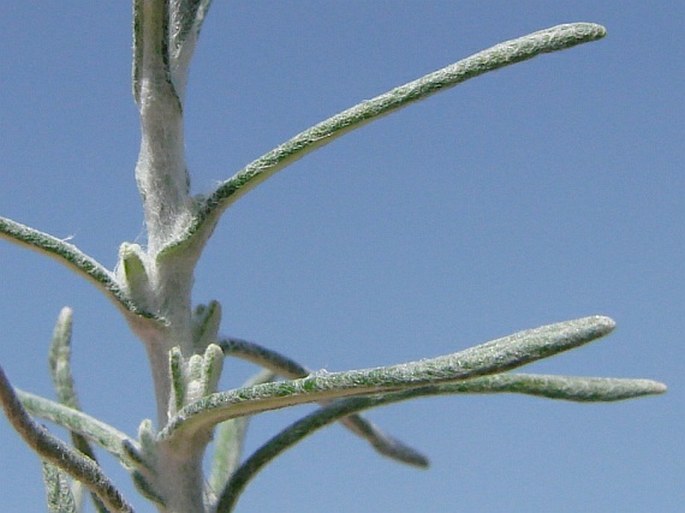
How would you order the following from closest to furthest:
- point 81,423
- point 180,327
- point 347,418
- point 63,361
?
point 180,327 → point 81,423 → point 63,361 → point 347,418

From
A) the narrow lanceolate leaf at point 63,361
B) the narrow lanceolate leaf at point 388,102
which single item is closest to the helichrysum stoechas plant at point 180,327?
the narrow lanceolate leaf at point 388,102

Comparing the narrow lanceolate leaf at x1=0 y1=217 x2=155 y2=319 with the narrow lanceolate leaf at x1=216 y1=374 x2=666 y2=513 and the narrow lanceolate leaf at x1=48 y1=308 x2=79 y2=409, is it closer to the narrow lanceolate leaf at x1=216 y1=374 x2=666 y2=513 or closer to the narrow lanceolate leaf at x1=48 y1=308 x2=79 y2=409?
the narrow lanceolate leaf at x1=216 y1=374 x2=666 y2=513

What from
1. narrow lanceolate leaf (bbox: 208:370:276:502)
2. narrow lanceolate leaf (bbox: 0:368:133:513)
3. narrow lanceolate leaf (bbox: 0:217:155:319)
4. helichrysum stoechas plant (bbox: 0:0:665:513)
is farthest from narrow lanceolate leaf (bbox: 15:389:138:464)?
narrow lanceolate leaf (bbox: 208:370:276:502)

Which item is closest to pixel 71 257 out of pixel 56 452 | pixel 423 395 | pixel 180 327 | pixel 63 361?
pixel 180 327

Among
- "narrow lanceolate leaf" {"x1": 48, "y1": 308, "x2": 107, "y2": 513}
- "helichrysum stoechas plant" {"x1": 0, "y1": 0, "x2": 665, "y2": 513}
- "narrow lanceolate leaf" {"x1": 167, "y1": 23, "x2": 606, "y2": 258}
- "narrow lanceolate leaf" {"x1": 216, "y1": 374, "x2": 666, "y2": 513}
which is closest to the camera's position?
"helichrysum stoechas plant" {"x1": 0, "y1": 0, "x2": 665, "y2": 513}

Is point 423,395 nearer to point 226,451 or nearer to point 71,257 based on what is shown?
point 226,451

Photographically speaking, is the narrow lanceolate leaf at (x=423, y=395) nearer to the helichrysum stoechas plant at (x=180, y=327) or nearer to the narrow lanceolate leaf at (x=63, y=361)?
the helichrysum stoechas plant at (x=180, y=327)
